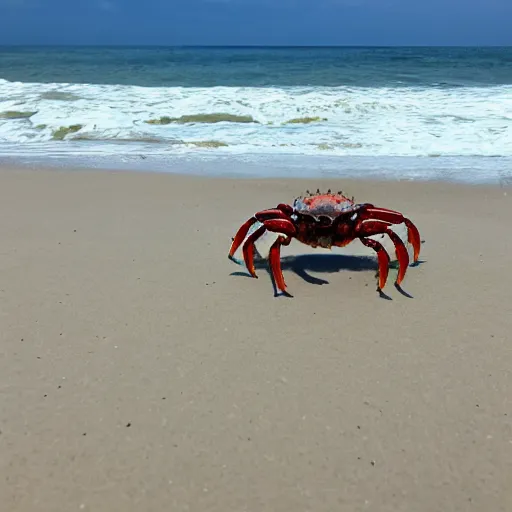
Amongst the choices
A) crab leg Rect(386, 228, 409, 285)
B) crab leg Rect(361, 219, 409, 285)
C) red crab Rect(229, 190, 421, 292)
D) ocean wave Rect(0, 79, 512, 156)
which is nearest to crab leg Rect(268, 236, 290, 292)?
red crab Rect(229, 190, 421, 292)

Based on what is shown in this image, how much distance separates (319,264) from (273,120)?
32.7 ft

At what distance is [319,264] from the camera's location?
4.31 meters

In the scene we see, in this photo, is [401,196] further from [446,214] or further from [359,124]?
[359,124]

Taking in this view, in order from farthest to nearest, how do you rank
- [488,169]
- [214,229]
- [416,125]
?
[416,125], [488,169], [214,229]

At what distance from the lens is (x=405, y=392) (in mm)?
2717

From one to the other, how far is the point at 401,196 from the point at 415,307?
3.21 m

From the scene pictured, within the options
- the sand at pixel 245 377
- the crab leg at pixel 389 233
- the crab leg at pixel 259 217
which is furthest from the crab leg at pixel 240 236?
the crab leg at pixel 389 233

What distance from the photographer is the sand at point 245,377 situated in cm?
217

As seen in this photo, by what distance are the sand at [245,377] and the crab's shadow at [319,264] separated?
0.9 inches

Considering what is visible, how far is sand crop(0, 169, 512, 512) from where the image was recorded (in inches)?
85.4

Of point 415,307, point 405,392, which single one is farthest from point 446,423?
point 415,307

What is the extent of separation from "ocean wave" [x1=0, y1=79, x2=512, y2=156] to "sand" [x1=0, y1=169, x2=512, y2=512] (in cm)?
559

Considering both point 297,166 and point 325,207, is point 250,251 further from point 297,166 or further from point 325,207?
point 297,166

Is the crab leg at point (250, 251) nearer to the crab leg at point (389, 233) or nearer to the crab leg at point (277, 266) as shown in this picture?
the crab leg at point (277, 266)
